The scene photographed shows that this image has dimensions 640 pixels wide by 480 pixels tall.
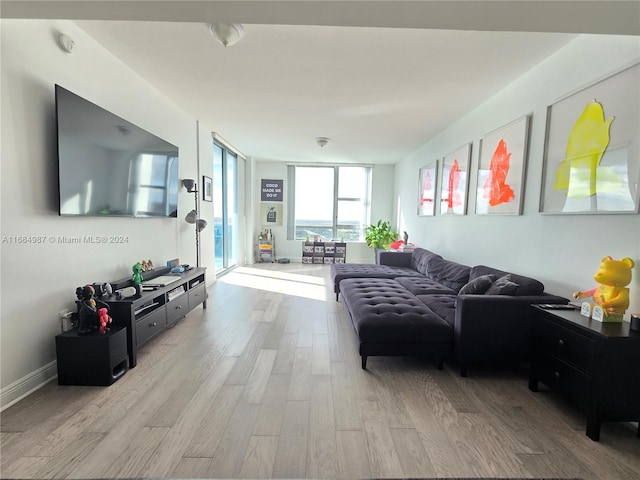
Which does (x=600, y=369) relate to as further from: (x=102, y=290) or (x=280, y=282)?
(x=280, y=282)

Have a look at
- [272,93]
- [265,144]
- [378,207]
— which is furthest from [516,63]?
[378,207]

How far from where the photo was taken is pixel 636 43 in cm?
179

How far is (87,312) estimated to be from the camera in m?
2.11

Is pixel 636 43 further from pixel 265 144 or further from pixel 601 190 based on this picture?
pixel 265 144

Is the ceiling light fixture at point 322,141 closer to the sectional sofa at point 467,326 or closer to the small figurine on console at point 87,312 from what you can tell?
the sectional sofa at point 467,326

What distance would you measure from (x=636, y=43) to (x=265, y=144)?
5.08 metres

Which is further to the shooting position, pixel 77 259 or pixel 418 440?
pixel 77 259

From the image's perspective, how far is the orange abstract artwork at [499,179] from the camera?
2.94 meters

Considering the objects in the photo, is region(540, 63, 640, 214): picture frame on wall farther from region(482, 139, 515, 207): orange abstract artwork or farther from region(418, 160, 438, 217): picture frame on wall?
region(418, 160, 438, 217): picture frame on wall

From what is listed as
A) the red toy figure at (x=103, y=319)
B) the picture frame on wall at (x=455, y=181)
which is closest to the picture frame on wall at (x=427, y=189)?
the picture frame on wall at (x=455, y=181)

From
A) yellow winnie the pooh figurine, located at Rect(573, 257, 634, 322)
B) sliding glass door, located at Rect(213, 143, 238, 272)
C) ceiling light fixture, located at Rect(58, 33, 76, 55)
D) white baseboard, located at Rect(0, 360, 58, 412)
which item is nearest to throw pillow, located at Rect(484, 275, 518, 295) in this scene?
yellow winnie the pooh figurine, located at Rect(573, 257, 634, 322)

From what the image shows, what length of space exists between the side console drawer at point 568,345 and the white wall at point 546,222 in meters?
0.45

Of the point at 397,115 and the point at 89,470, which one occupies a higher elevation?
the point at 397,115

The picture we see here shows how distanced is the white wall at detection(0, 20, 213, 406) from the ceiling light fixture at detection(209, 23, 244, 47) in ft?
3.50
